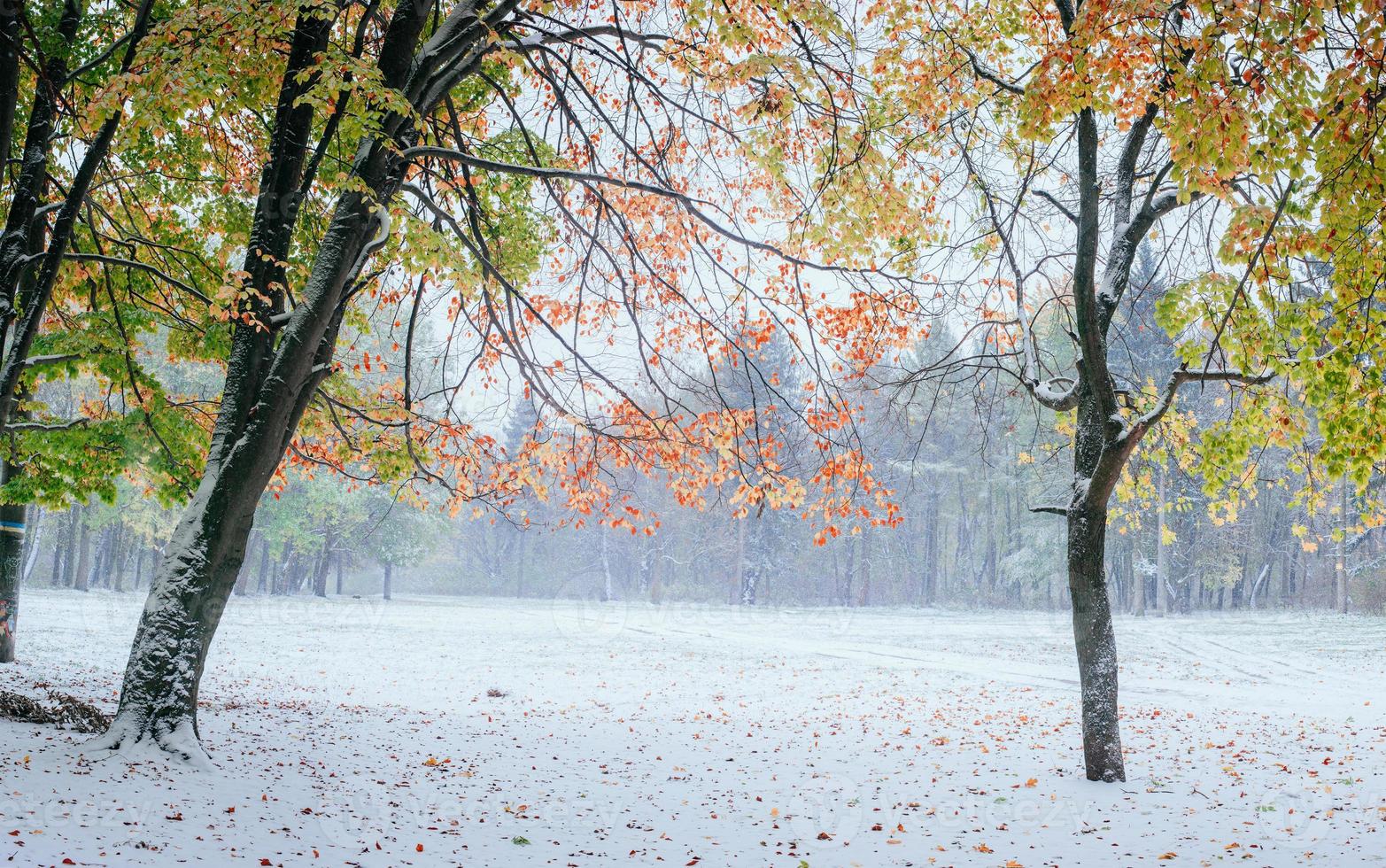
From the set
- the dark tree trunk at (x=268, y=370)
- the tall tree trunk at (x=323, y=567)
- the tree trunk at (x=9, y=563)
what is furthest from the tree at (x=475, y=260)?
the tall tree trunk at (x=323, y=567)

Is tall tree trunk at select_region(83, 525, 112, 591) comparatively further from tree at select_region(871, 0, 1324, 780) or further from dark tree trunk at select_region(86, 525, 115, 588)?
tree at select_region(871, 0, 1324, 780)

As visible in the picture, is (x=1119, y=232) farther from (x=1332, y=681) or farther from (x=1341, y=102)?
(x=1332, y=681)

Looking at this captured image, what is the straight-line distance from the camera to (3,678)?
979cm

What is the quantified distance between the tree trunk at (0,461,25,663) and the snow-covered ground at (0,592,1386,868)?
19.7 inches

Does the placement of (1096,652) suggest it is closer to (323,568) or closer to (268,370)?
(268,370)

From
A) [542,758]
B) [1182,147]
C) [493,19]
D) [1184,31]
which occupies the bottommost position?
[542,758]

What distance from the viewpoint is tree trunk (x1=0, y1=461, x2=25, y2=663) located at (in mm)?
11141

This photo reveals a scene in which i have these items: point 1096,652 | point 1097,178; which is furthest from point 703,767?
point 1097,178

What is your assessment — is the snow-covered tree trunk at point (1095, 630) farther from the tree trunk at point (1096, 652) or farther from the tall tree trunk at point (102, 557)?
the tall tree trunk at point (102, 557)

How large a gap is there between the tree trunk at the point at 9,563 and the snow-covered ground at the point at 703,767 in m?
0.50

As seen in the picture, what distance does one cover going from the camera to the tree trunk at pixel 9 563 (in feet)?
36.6

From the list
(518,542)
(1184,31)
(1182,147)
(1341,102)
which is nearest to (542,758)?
(1182,147)

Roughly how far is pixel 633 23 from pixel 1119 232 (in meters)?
5.57

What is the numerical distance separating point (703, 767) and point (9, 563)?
365 inches
